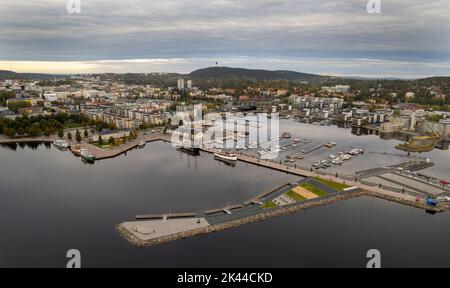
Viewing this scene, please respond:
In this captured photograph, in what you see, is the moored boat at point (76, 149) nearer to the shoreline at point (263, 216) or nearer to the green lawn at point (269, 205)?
the shoreline at point (263, 216)

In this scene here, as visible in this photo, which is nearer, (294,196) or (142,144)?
(294,196)

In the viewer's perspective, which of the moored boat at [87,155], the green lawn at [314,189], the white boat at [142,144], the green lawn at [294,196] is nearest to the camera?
the green lawn at [294,196]

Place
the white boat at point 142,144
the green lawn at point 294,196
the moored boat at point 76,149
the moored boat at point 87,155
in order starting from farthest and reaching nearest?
the white boat at point 142,144, the moored boat at point 76,149, the moored boat at point 87,155, the green lawn at point 294,196

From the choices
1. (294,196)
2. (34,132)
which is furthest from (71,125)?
(294,196)

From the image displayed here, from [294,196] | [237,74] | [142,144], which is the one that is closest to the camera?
[294,196]

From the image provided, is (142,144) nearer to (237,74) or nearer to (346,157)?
(346,157)

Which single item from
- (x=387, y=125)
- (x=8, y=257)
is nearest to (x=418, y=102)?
(x=387, y=125)

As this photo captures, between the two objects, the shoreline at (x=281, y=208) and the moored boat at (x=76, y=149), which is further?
the moored boat at (x=76, y=149)

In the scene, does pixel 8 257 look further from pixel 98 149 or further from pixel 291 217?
pixel 98 149

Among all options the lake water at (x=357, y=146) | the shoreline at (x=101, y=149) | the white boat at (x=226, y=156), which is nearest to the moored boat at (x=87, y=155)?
the shoreline at (x=101, y=149)

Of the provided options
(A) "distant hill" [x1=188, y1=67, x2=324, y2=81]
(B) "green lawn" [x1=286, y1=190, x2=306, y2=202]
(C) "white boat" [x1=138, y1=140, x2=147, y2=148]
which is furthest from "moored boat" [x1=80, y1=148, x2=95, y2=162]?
(A) "distant hill" [x1=188, y1=67, x2=324, y2=81]
